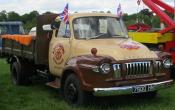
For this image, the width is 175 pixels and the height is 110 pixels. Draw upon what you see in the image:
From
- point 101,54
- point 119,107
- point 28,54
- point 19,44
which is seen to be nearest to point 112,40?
point 101,54

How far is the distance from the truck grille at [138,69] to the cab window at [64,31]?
1.83 metres

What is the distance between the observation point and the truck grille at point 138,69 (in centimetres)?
898

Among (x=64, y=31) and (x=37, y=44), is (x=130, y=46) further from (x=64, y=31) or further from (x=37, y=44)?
(x=37, y=44)

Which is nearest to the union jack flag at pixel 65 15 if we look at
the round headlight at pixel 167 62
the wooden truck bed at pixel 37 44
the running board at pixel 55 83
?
the wooden truck bed at pixel 37 44

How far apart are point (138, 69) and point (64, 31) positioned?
7.09 feet

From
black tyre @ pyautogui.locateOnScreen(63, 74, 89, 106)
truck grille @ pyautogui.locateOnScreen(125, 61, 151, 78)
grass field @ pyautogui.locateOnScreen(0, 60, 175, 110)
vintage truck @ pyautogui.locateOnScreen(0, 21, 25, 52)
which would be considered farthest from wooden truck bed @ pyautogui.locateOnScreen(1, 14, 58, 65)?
vintage truck @ pyautogui.locateOnScreen(0, 21, 25, 52)

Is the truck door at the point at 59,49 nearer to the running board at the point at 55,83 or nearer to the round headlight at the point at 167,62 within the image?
the running board at the point at 55,83

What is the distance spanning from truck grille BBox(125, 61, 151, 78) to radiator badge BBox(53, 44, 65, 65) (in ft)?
5.93

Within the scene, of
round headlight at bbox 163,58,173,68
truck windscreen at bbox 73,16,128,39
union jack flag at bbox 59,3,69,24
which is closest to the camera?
round headlight at bbox 163,58,173,68

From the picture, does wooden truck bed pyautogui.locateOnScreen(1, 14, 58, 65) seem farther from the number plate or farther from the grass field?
the number plate

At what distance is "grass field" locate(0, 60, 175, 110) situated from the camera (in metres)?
9.19

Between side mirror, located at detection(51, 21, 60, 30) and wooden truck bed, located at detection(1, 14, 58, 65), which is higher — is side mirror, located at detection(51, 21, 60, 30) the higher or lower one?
the higher one

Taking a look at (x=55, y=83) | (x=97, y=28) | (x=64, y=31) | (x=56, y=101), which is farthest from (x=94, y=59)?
(x=55, y=83)

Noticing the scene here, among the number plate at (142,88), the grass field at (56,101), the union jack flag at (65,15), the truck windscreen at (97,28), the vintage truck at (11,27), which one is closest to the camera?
the number plate at (142,88)
